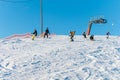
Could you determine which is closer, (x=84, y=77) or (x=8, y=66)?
(x=84, y=77)

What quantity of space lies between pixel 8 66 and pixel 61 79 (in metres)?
5.93

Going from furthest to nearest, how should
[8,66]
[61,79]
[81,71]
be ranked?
→ 1. [8,66]
2. [81,71]
3. [61,79]

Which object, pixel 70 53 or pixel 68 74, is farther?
pixel 70 53

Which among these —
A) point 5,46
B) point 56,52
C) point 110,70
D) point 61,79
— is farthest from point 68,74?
point 5,46

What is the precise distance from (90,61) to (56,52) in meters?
4.47

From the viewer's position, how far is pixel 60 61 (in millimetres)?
30234

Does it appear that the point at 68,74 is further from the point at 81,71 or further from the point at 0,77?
the point at 0,77

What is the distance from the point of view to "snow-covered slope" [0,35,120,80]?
26109 mm

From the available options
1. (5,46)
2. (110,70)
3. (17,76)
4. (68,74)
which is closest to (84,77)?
(68,74)

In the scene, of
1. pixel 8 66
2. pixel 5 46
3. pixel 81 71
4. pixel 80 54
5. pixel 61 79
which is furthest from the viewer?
pixel 5 46

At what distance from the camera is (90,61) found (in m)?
30.6

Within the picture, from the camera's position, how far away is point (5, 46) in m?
39.7

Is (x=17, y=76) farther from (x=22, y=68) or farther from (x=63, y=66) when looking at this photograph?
(x=63, y=66)

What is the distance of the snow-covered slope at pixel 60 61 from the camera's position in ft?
85.7
